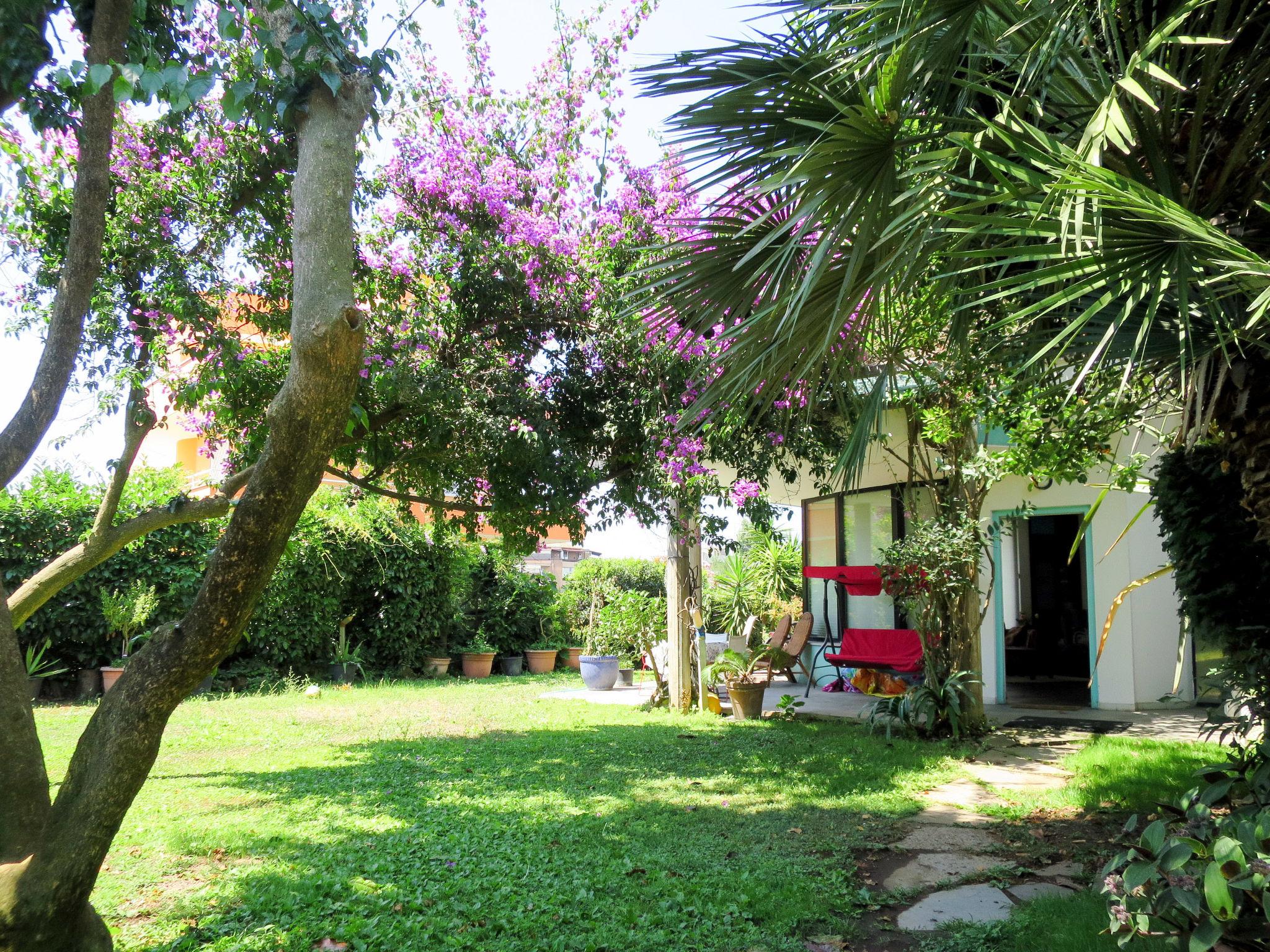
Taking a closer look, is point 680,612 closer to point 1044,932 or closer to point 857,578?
point 857,578

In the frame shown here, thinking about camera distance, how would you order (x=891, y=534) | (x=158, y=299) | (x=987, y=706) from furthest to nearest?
1. (x=891, y=534)
2. (x=987, y=706)
3. (x=158, y=299)

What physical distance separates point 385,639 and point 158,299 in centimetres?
844

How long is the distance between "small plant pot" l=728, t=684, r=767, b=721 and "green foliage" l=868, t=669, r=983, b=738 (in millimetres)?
1669

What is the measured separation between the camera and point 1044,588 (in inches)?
571

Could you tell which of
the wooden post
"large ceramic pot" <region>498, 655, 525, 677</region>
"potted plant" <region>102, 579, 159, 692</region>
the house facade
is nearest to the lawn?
the wooden post

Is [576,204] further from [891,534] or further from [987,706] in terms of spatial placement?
[987,706]

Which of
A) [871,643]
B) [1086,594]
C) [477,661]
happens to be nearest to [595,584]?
[477,661]

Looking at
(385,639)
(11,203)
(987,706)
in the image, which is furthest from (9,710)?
(385,639)

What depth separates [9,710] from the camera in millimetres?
2844

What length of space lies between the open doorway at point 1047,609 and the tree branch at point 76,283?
1208cm

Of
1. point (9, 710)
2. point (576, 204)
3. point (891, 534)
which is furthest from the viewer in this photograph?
point (891, 534)

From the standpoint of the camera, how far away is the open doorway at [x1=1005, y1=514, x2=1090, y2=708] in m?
13.3

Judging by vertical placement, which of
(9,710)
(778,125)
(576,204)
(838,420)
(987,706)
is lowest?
(987,706)

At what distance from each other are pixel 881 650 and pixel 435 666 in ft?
25.5
